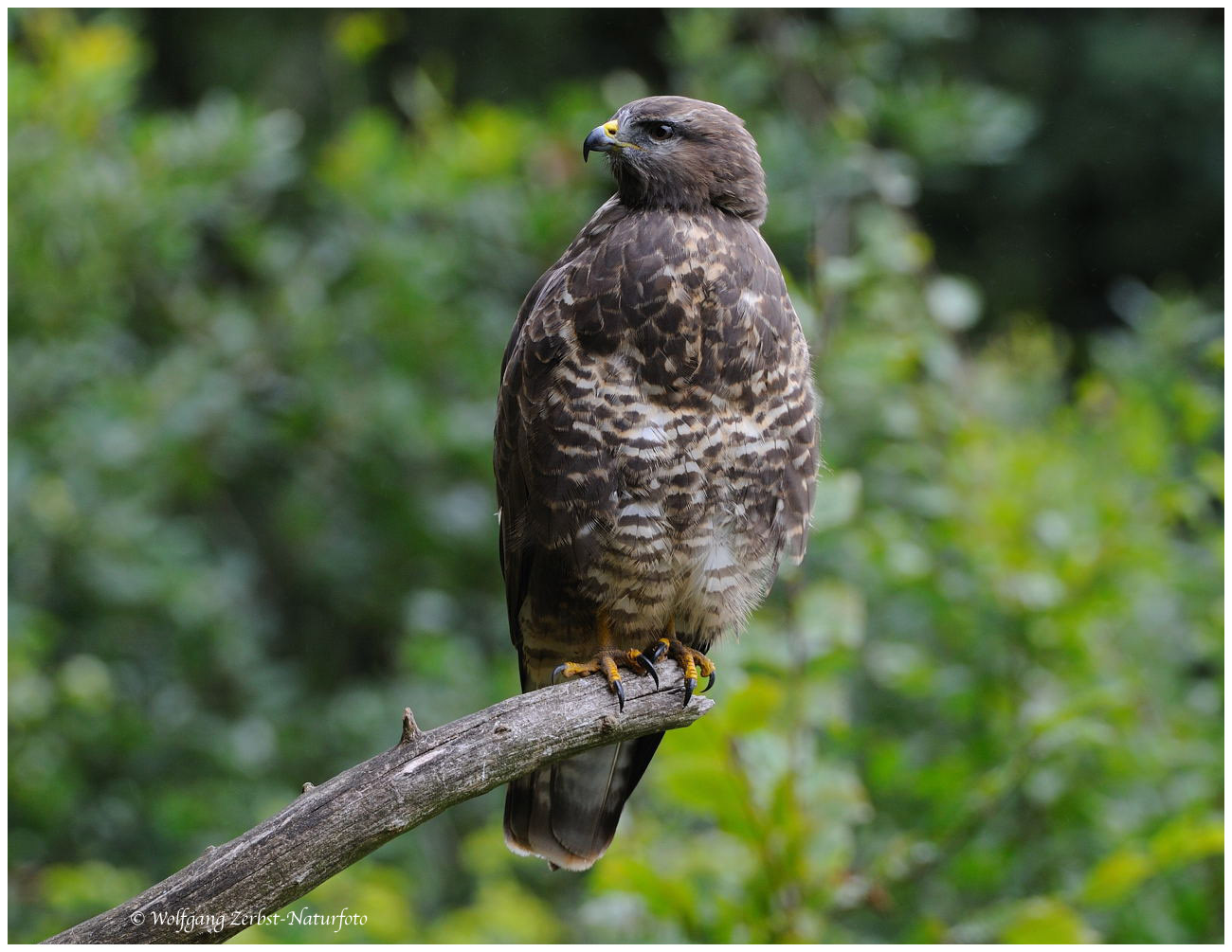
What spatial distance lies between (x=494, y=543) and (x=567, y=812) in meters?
1.74

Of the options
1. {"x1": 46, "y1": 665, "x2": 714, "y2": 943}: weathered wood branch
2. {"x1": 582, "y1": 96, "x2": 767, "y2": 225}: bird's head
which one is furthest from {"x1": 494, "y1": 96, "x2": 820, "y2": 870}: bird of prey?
{"x1": 46, "y1": 665, "x2": 714, "y2": 943}: weathered wood branch

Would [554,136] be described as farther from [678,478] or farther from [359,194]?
[678,478]

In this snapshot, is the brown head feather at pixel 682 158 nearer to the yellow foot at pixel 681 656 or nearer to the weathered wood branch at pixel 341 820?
the yellow foot at pixel 681 656

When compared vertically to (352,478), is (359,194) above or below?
above

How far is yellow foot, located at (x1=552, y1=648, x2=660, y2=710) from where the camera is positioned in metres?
2.23

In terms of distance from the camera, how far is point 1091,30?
7.06m

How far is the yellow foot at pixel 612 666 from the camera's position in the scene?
2.23m

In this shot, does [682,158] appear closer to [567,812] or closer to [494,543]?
[567,812]

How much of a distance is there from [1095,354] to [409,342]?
2.34 metres

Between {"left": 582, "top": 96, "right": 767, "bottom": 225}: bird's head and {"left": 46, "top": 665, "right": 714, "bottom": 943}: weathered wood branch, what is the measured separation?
94 cm

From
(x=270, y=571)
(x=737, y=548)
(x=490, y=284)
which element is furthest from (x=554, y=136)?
(x=737, y=548)

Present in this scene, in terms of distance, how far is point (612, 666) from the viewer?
2242 mm

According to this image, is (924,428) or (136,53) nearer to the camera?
(924,428)

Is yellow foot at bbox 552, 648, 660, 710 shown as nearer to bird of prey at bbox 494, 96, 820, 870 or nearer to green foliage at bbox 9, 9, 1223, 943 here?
bird of prey at bbox 494, 96, 820, 870
